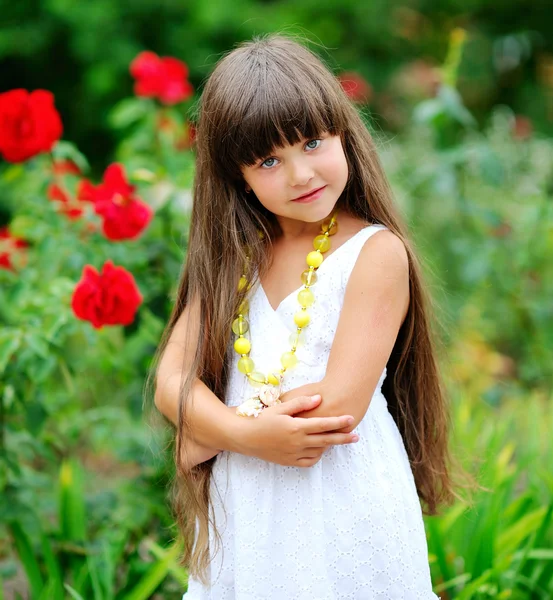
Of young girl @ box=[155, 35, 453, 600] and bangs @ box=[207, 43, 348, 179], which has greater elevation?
bangs @ box=[207, 43, 348, 179]

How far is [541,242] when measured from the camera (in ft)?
11.7

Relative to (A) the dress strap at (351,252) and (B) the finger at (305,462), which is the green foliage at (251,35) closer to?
(A) the dress strap at (351,252)

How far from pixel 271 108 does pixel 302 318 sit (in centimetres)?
40

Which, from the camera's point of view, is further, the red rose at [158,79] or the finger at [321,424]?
the red rose at [158,79]

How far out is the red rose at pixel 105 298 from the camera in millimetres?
1887

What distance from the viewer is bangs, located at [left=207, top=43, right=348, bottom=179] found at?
140 centimetres

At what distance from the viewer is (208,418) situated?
4.96 ft

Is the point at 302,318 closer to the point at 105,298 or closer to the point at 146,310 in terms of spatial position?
the point at 105,298

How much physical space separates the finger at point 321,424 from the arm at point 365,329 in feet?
0.09

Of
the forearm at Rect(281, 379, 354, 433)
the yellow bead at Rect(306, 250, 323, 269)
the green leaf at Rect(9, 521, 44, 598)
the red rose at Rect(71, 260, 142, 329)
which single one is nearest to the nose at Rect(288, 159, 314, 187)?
the yellow bead at Rect(306, 250, 323, 269)

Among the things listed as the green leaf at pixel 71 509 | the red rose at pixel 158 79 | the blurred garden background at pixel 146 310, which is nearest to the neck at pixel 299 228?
the blurred garden background at pixel 146 310

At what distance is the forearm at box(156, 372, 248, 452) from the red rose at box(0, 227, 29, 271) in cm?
123

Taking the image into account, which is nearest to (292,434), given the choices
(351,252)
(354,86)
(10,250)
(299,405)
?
(299,405)

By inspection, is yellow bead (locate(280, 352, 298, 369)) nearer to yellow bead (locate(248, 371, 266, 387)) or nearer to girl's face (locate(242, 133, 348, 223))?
yellow bead (locate(248, 371, 266, 387))
